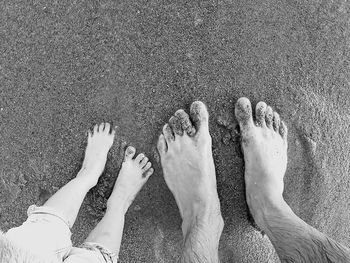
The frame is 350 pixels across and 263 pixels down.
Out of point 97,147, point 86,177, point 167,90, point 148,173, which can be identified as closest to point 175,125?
point 167,90

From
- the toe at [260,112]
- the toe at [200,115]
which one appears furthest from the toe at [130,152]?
the toe at [260,112]

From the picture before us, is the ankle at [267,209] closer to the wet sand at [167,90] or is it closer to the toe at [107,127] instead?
the wet sand at [167,90]

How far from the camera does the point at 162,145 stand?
7.70 feet

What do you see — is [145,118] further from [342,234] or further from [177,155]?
[342,234]

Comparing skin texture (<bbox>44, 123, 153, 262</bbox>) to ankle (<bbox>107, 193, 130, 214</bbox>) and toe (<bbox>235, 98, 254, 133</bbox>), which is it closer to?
ankle (<bbox>107, 193, 130, 214</bbox>)

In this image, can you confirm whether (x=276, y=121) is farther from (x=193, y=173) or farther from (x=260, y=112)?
(x=193, y=173)

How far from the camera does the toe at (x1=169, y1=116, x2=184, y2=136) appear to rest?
7.57 ft

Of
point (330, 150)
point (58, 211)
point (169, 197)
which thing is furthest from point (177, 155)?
point (330, 150)

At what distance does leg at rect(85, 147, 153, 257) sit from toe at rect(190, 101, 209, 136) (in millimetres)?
357

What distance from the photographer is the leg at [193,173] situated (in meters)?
2.21

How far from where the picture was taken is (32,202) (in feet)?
7.68

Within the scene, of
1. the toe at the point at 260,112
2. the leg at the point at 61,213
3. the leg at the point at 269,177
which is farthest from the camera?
the toe at the point at 260,112

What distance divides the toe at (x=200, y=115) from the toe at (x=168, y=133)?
5.8 inches

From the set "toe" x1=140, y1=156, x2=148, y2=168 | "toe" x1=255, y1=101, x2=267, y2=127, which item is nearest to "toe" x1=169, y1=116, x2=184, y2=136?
"toe" x1=140, y1=156, x2=148, y2=168
